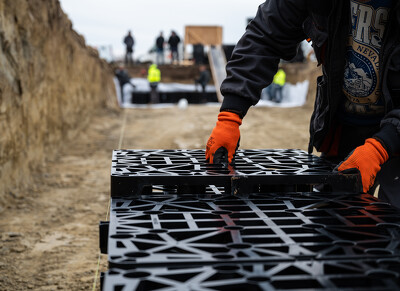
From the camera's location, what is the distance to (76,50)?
11438 millimetres

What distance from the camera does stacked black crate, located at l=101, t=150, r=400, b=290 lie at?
1.22 metres

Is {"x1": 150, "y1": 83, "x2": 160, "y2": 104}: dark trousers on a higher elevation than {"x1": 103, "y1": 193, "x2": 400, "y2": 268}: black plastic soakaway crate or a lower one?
lower

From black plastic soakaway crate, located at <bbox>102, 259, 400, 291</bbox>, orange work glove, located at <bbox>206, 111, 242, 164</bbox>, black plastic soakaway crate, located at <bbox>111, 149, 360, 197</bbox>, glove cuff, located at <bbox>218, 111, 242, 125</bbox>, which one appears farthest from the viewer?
glove cuff, located at <bbox>218, 111, 242, 125</bbox>

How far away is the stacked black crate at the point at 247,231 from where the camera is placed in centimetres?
122

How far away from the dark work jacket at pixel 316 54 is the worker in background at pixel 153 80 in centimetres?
1811

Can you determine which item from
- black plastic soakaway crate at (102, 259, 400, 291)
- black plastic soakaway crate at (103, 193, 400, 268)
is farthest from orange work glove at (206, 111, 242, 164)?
black plastic soakaway crate at (102, 259, 400, 291)

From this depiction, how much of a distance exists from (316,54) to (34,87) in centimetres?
549

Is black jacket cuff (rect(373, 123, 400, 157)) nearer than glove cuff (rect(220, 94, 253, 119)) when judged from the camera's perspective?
Yes

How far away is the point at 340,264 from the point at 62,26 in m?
9.47

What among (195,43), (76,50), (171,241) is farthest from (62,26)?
(195,43)

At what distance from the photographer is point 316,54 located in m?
2.78

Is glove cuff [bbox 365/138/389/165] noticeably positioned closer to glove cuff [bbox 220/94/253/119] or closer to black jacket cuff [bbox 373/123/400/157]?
black jacket cuff [bbox 373/123/400/157]

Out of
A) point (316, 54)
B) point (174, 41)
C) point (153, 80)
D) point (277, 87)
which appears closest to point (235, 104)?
point (316, 54)

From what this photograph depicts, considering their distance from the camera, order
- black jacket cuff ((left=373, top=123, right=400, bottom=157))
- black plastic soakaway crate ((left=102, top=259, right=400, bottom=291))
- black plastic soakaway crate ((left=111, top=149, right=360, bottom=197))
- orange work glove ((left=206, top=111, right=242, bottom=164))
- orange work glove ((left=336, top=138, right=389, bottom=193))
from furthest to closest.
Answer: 1. orange work glove ((left=206, top=111, right=242, bottom=164))
2. black jacket cuff ((left=373, top=123, right=400, bottom=157))
3. orange work glove ((left=336, top=138, right=389, bottom=193))
4. black plastic soakaway crate ((left=111, top=149, right=360, bottom=197))
5. black plastic soakaway crate ((left=102, top=259, right=400, bottom=291))
